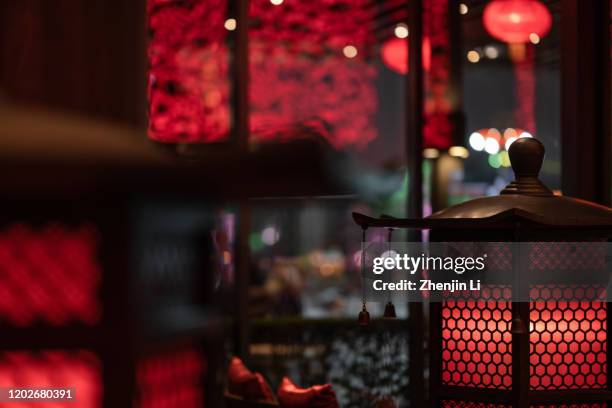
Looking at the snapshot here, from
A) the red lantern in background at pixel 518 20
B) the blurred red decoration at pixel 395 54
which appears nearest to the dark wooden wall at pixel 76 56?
the red lantern in background at pixel 518 20

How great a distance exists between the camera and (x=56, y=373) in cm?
235

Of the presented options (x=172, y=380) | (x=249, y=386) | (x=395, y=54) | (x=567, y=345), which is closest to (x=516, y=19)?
(x=395, y=54)

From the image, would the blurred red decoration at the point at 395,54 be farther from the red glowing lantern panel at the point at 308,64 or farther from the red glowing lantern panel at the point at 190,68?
the red glowing lantern panel at the point at 190,68

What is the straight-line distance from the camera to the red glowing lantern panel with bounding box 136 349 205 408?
95.7 inches

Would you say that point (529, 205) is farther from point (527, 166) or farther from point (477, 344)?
point (477, 344)

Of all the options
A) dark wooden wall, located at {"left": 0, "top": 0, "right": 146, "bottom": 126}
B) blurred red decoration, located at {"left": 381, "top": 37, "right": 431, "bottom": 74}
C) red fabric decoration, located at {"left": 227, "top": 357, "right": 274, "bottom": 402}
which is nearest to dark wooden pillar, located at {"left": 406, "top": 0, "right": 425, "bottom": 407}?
red fabric decoration, located at {"left": 227, "top": 357, "right": 274, "bottom": 402}

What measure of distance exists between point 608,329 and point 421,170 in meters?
2.21

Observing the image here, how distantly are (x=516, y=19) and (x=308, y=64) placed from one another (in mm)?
1181

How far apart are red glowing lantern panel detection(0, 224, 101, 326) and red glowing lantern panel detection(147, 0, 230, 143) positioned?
6.77 feet

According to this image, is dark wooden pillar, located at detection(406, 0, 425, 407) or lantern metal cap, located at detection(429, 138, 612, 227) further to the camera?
dark wooden pillar, located at detection(406, 0, 425, 407)

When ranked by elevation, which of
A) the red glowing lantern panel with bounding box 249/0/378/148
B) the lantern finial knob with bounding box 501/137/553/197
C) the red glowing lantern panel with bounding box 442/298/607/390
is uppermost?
the red glowing lantern panel with bounding box 249/0/378/148

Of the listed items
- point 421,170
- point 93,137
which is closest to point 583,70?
point 421,170

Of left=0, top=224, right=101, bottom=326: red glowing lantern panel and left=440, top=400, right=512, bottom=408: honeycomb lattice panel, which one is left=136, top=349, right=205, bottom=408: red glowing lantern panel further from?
left=440, top=400, right=512, bottom=408: honeycomb lattice panel

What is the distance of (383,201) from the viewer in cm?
515
